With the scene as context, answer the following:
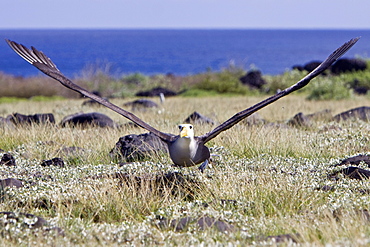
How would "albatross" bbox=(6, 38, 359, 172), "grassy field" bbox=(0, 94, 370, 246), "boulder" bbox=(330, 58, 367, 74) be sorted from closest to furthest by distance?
"grassy field" bbox=(0, 94, 370, 246)
"albatross" bbox=(6, 38, 359, 172)
"boulder" bbox=(330, 58, 367, 74)

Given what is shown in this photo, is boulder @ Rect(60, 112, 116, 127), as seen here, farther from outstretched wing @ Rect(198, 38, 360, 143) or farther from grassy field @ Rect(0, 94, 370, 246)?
outstretched wing @ Rect(198, 38, 360, 143)

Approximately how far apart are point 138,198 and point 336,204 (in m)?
1.85

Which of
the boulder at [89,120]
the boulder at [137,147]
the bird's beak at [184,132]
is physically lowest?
the boulder at [89,120]

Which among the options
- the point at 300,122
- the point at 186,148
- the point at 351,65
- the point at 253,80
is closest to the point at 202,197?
the point at 186,148

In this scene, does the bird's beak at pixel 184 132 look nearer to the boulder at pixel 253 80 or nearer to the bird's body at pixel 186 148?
the bird's body at pixel 186 148

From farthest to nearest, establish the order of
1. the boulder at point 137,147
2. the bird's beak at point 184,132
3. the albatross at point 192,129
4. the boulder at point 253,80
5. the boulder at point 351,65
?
the boulder at point 351,65, the boulder at point 253,80, the boulder at point 137,147, the albatross at point 192,129, the bird's beak at point 184,132

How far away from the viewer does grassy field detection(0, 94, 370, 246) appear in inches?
163

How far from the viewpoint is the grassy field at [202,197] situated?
415 centimetres

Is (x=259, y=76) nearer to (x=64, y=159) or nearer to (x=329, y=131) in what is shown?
(x=329, y=131)

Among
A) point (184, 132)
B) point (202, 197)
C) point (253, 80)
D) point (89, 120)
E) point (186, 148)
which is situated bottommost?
point (253, 80)

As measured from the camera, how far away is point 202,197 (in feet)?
17.5

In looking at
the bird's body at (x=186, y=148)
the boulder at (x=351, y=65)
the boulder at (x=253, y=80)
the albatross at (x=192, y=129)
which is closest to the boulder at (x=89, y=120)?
the albatross at (x=192, y=129)

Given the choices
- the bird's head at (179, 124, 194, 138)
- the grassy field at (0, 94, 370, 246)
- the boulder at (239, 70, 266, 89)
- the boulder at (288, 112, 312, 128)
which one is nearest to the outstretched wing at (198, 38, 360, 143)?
the bird's head at (179, 124, 194, 138)

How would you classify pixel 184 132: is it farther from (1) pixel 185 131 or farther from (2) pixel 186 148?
(2) pixel 186 148
